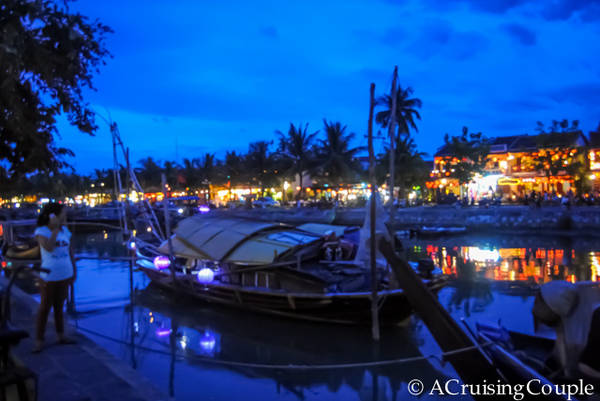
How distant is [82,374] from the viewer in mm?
4328

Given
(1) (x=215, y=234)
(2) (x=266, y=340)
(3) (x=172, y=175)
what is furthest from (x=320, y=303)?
(3) (x=172, y=175)

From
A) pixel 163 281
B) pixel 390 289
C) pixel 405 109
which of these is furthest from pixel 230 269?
pixel 405 109

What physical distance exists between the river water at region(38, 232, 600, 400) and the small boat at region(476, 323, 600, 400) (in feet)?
5.90

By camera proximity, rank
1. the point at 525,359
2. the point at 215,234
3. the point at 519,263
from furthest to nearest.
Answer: the point at 519,263 → the point at 215,234 → the point at 525,359

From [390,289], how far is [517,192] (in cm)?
4265

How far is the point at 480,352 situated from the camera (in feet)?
15.8

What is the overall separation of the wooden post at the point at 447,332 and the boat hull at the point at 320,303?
3368 millimetres

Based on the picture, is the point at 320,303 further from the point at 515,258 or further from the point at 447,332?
the point at 515,258

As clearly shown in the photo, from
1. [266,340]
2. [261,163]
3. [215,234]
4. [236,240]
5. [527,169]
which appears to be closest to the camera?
[266,340]

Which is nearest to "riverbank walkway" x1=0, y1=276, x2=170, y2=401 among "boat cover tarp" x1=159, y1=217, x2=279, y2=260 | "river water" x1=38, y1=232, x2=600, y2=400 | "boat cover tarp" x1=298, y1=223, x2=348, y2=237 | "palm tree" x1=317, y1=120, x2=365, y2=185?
"river water" x1=38, y1=232, x2=600, y2=400

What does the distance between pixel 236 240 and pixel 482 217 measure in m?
26.8

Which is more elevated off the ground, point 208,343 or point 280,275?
point 280,275

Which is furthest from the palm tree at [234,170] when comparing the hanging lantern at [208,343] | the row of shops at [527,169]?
the hanging lantern at [208,343]

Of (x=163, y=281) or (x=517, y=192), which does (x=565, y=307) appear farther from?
(x=517, y=192)
